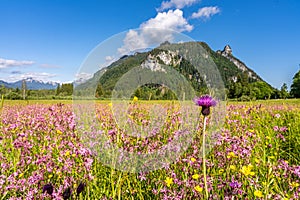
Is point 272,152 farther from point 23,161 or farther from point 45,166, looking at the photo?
point 23,161

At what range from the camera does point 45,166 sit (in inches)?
96.0

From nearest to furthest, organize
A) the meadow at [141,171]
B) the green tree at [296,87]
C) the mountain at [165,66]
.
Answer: the meadow at [141,171]
the mountain at [165,66]
the green tree at [296,87]

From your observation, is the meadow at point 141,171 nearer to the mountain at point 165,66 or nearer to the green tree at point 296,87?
the mountain at point 165,66

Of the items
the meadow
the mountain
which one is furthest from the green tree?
the mountain

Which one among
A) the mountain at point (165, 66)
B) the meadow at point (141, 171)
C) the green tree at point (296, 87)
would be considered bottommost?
the meadow at point (141, 171)

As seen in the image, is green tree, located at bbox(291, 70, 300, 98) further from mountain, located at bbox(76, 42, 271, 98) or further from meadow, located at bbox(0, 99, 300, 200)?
mountain, located at bbox(76, 42, 271, 98)

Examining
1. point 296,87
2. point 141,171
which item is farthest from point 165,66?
point 296,87

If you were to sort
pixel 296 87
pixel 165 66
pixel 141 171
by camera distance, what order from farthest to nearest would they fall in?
pixel 296 87
pixel 165 66
pixel 141 171

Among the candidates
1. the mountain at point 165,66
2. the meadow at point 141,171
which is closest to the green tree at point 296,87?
the meadow at point 141,171

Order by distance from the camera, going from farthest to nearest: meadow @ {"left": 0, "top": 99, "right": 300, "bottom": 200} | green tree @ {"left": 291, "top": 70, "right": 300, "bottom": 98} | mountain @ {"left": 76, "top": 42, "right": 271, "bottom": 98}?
green tree @ {"left": 291, "top": 70, "right": 300, "bottom": 98}, mountain @ {"left": 76, "top": 42, "right": 271, "bottom": 98}, meadow @ {"left": 0, "top": 99, "right": 300, "bottom": 200}

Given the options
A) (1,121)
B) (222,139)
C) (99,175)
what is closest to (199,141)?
(222,139)

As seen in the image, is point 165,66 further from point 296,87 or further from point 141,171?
point 296,87

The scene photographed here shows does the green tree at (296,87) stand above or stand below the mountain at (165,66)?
above

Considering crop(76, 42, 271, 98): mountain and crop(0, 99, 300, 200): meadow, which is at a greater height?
crop(76, 42, 271, 98): mountain
